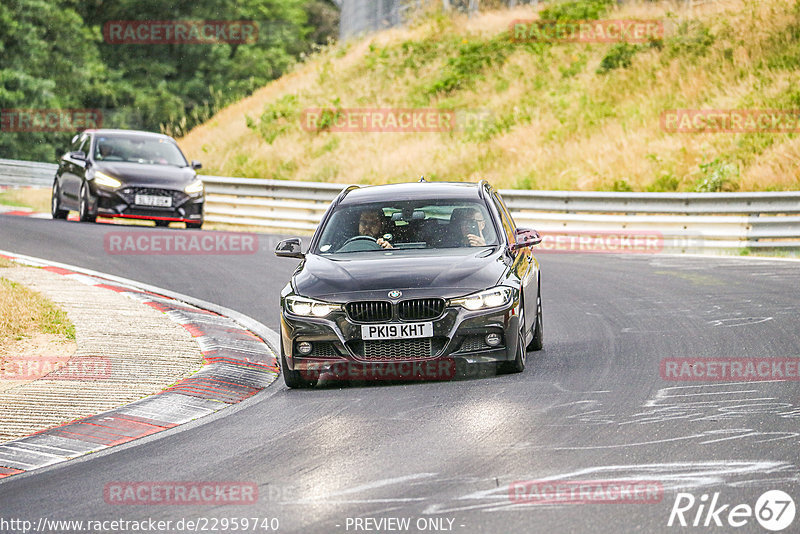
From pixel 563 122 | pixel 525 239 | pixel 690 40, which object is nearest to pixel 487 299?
pixel 525 239

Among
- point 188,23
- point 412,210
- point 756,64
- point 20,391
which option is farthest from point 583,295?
point 188,23

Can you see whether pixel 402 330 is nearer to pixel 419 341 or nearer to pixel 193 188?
pixel 419 341

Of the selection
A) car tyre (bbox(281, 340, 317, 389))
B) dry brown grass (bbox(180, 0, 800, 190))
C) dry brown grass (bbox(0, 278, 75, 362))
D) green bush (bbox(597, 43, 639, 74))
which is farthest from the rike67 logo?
green bush (bbox(597, 43, 639, 74))

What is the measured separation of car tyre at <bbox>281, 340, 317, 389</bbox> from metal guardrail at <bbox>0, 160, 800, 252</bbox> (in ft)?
40.6

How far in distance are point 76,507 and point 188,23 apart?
52314mm

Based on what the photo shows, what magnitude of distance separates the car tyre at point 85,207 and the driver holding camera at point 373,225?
14078 millimetres

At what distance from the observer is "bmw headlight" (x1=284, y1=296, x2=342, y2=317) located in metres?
9.44

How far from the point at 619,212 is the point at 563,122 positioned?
9457 mm

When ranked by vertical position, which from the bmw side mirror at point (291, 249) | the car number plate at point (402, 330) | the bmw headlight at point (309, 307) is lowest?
the car number plate at point (402, 330)

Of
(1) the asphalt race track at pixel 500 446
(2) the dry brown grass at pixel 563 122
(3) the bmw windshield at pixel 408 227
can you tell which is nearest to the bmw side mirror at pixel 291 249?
(3) the bmw windshield at pixel 408 227

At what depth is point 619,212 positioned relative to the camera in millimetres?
22719

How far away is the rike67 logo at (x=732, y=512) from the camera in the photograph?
5637 millimetres

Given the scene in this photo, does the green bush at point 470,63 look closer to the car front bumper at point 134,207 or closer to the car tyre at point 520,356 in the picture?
the car front bumper at point 134,207

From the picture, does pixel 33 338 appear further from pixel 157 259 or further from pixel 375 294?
pixel 157 259
